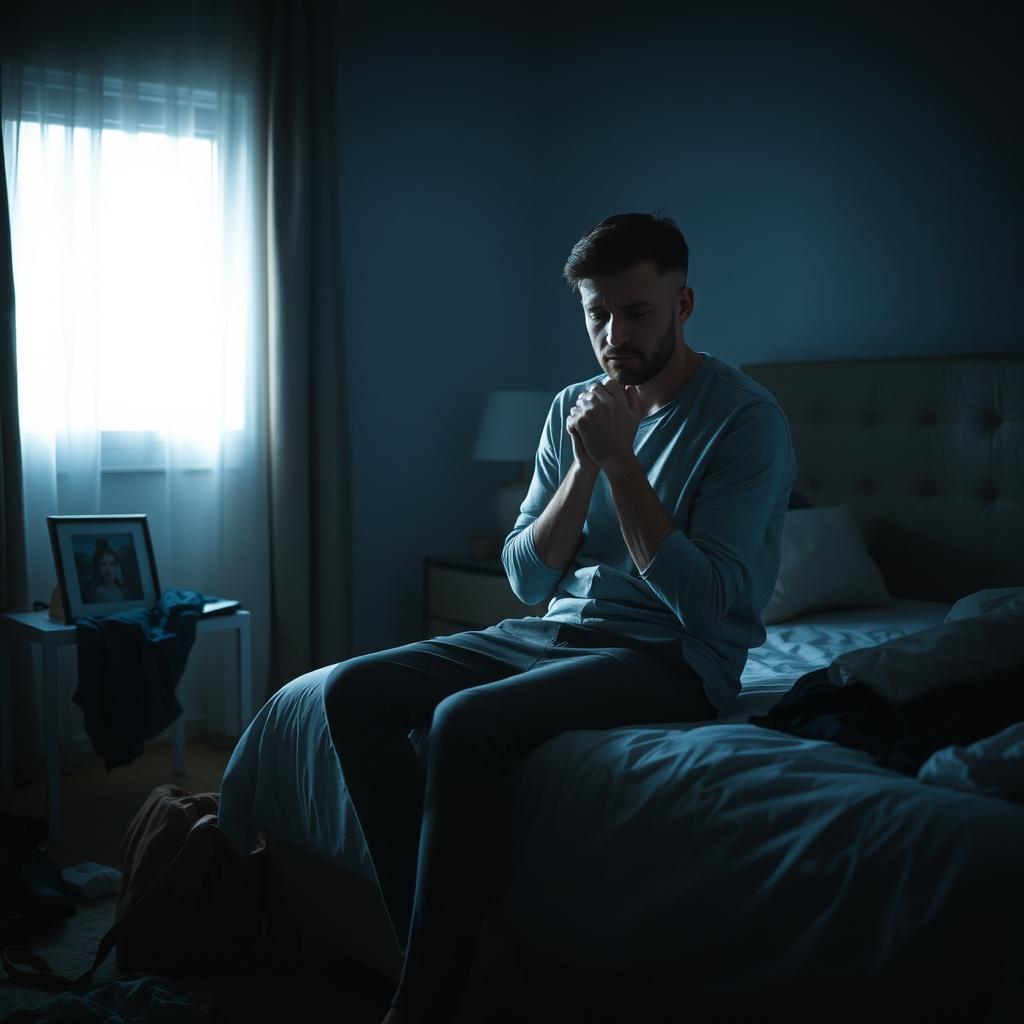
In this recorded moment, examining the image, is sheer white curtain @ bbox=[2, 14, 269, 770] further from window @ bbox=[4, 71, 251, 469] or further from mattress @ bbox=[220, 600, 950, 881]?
mattress @ bbox=[220, 600, 950, 881]

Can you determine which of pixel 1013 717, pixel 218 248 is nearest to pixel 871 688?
pixel 1013 717

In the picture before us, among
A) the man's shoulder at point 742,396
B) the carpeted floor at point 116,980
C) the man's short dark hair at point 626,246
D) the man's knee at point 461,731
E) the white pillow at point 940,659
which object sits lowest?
the carpeted floor at point 116,980

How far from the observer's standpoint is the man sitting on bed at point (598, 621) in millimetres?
1472

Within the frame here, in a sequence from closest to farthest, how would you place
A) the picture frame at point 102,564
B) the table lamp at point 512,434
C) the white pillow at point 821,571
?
the white pillow at point 821,571
the picture frame at point 102,564
the table lamp at point 512,434

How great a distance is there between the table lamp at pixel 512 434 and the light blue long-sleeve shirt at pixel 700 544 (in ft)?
5.92

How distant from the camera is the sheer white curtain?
10.6 ft

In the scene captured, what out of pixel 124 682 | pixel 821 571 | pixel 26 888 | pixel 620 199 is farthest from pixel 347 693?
pixel 620 199

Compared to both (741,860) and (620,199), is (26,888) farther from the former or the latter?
(620,199)

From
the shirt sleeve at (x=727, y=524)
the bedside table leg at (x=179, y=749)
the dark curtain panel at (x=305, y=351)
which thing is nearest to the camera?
the shirt sleeve at (x=727, y=524)

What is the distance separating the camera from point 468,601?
3736 mm

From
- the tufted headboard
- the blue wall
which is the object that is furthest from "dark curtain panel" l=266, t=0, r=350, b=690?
the tufted headboard

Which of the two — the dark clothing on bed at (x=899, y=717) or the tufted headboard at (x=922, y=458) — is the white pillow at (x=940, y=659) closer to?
the dark clothing on bed at (x=899, y=717)

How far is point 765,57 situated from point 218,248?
6.03 ft

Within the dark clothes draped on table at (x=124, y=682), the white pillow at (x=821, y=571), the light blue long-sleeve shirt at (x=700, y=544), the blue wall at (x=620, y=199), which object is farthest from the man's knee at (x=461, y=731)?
the blue wall at (x=620, y=199)
